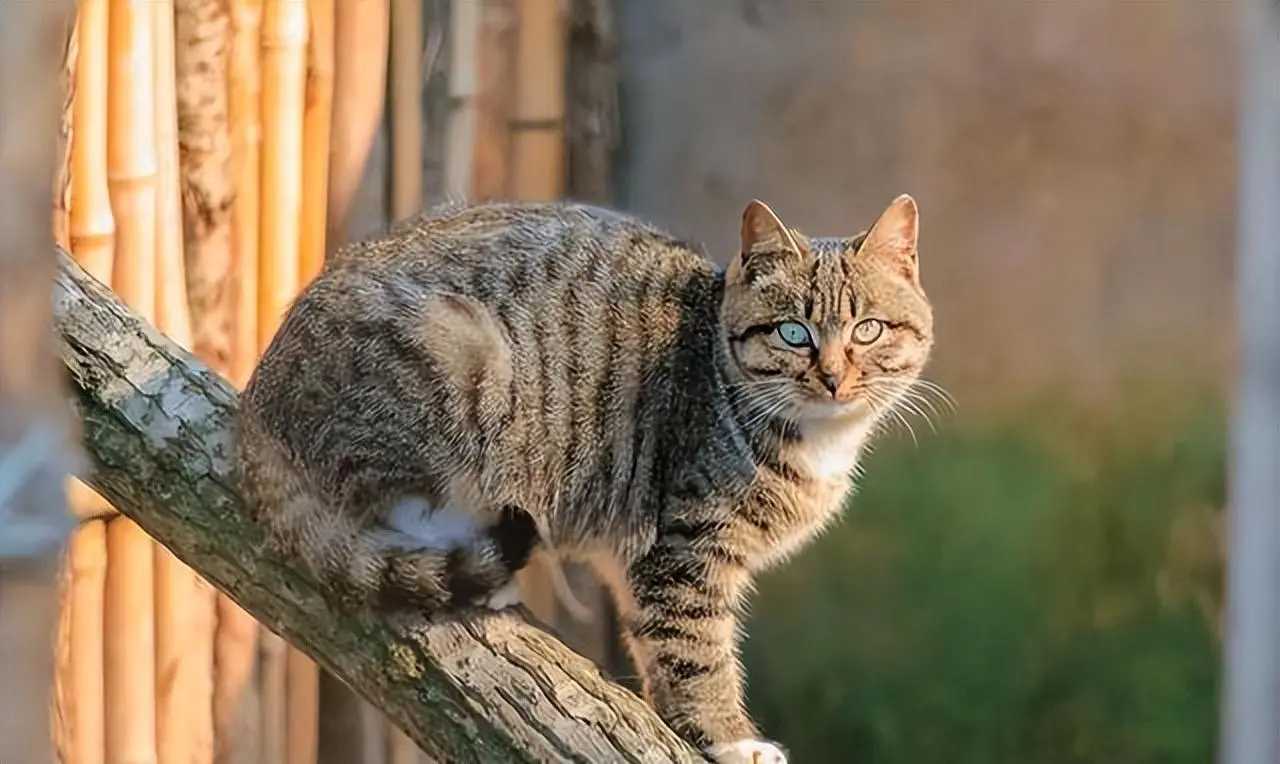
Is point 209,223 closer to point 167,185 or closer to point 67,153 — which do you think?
point 167,185

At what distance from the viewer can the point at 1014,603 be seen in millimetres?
1979

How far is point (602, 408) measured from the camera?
1364 millimetres

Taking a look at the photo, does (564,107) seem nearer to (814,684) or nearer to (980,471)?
(980,471)

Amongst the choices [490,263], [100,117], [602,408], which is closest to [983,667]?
[602,408]

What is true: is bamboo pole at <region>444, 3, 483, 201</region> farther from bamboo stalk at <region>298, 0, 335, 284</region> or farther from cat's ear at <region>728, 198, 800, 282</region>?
cat's ear at <region>728, 198, 800, 282</region>

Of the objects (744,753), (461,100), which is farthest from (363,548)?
(461,100)

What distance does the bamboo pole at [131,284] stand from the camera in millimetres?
1481

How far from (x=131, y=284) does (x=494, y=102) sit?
682mm

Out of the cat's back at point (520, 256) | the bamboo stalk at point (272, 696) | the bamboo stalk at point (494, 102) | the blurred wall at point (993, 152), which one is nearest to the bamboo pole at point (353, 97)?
the bamboo stalk at point (272, 696)

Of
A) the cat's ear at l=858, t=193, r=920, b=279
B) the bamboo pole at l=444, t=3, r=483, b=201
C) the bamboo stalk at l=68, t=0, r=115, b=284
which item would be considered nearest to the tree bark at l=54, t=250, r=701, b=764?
the bamboo stalk at l=68, t=0, r=115, b=284

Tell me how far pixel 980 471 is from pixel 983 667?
0.27 meters

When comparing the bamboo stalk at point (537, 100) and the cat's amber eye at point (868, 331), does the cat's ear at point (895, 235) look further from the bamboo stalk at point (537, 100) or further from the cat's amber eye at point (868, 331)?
the bamboo stalk at point (537, 100)

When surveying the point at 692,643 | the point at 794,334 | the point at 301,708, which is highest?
the point at 794,334

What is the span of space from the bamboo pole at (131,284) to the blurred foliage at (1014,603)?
0.93 m
